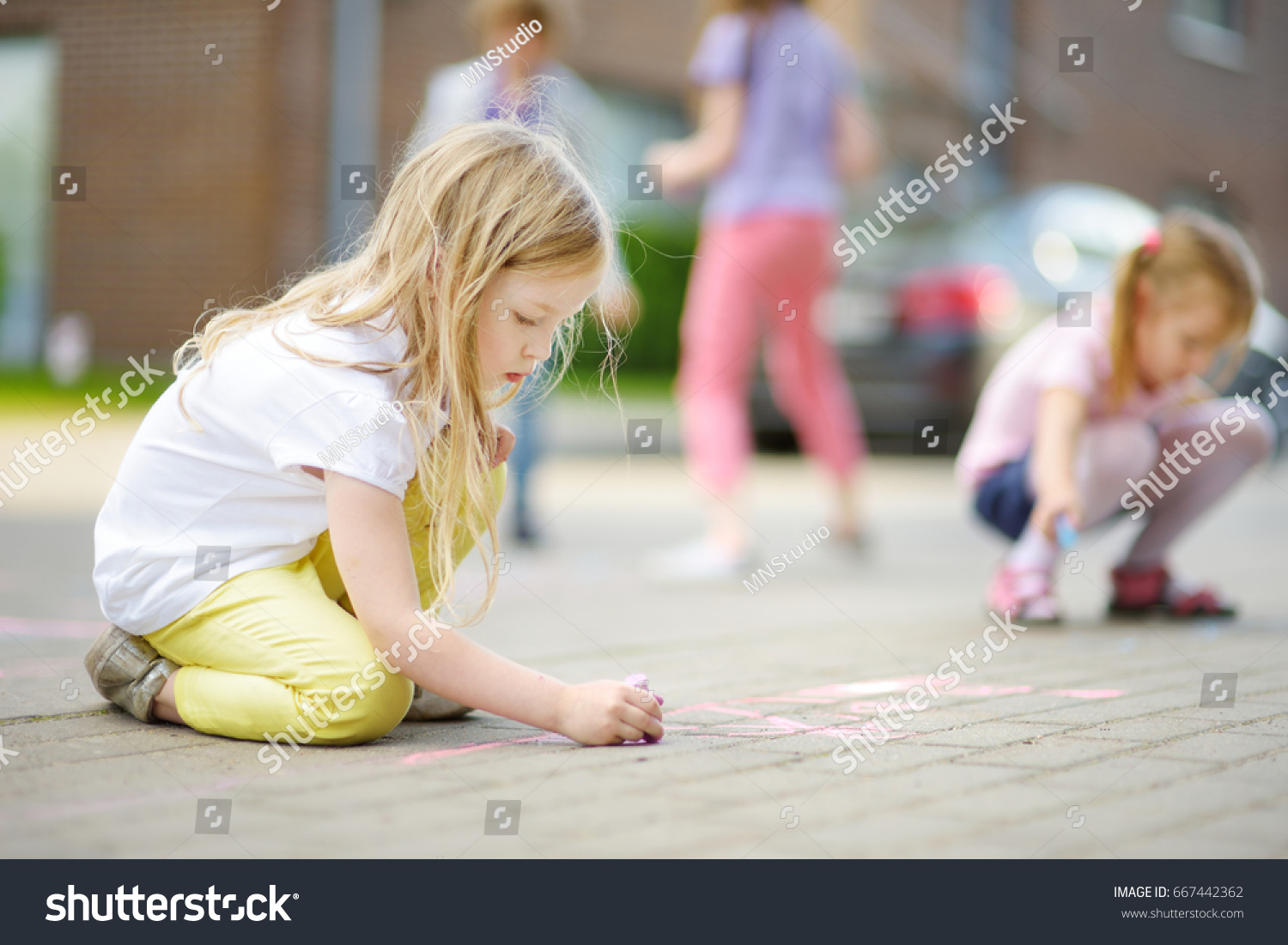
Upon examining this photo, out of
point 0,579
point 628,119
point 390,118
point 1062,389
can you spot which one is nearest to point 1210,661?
point 1062,389

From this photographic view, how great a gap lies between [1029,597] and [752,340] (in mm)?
1667

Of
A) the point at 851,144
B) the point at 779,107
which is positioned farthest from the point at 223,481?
the point at 851,144

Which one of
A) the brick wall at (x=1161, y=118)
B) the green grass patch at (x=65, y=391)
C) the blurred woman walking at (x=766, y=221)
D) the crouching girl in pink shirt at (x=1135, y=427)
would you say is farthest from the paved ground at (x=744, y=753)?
the brick wall at (x=1161, y=118)

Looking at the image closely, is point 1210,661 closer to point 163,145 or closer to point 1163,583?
point 1163,583

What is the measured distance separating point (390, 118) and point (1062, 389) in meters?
8.63

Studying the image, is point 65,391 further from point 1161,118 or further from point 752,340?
point 1161,118

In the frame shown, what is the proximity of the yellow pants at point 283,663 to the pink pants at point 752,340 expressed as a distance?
2.62 meters

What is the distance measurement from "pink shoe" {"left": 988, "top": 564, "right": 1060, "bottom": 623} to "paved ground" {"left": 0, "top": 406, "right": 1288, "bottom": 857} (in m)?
0.07

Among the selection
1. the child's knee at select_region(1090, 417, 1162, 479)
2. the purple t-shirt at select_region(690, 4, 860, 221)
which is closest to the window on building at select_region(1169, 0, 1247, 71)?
the purple t-shirt at select_region(690, 4, 860, 221)

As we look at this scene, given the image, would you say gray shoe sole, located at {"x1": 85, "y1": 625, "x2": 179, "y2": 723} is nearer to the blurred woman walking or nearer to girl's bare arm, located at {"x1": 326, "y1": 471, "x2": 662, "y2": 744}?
girl's bare arm, located at {"x1": 326, "y1": 471, "x2": 662, "y2": 744}

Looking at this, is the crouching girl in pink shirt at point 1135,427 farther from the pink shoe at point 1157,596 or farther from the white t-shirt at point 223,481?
the white t-shirt at point 223,481

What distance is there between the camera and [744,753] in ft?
7.41

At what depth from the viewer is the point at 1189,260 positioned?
11.8 ft

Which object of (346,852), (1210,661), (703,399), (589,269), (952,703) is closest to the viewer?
(346,852)
